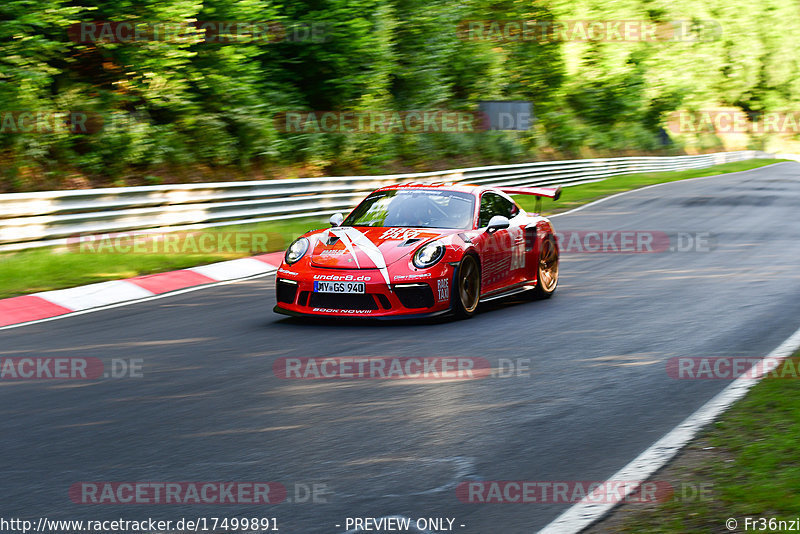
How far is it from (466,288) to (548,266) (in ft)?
6.72

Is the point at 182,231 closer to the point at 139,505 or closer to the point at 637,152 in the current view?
the point at 139,505

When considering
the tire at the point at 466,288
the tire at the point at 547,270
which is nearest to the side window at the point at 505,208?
the tire at the point at 547,270

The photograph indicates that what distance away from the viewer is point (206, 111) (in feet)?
69.7

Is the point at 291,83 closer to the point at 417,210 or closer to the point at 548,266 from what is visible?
the point at 548,266

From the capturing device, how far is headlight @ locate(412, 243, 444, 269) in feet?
29.3

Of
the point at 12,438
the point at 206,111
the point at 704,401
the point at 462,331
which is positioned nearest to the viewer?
the point at 12,438

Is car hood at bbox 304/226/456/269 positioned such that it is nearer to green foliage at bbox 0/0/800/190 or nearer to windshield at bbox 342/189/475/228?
windshield at bbox 342/189/475/228

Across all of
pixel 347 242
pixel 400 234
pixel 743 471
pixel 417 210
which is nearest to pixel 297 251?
pixel 347 242

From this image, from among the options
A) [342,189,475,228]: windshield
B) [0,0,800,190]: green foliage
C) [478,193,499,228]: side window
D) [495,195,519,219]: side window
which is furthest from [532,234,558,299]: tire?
[0,0,800,190]: green foliage

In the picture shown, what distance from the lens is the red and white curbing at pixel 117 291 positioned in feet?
31.9

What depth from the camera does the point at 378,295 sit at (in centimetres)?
881

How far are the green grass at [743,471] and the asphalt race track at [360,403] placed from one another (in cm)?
38

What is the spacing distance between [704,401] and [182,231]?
33.6 ft

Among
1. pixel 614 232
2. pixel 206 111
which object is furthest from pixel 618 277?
pixel 206 111
